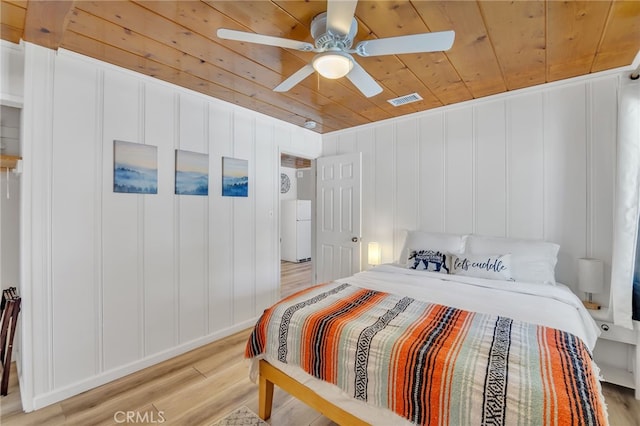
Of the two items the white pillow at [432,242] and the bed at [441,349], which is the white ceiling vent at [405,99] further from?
the bed at [441,349]

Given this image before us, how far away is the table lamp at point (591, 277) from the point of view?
225cm

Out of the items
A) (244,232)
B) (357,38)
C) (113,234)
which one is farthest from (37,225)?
(357,38)

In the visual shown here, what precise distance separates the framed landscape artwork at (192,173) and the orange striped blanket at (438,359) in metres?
1.55

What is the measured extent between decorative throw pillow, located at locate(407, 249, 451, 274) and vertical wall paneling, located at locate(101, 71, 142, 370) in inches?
97.6

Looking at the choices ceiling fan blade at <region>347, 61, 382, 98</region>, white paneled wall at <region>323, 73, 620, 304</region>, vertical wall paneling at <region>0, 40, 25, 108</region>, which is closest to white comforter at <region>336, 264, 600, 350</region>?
white paneled wall at <region>323, 73, 620, 304</region>

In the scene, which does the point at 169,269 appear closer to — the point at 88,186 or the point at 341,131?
the point at 88,186

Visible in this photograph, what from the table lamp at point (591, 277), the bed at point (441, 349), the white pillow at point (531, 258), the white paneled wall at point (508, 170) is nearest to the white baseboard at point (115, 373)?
the bed at point (441, 349)

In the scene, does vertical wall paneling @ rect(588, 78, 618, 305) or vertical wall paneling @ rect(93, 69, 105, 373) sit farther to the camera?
vertical wall paneling @ rect(588, 78, 618, 305)

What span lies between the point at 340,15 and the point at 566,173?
7.96ft

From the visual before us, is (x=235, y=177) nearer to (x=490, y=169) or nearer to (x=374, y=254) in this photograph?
(x=374, y=254)

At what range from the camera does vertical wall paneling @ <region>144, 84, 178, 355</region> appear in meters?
2.49

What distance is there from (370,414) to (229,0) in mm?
2218

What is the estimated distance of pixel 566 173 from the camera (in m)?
2.52

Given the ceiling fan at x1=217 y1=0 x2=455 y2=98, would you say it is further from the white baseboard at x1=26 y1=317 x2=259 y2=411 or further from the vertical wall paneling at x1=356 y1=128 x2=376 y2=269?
the white baseboard at x1=26 y1=317 x2=259 y2=411
